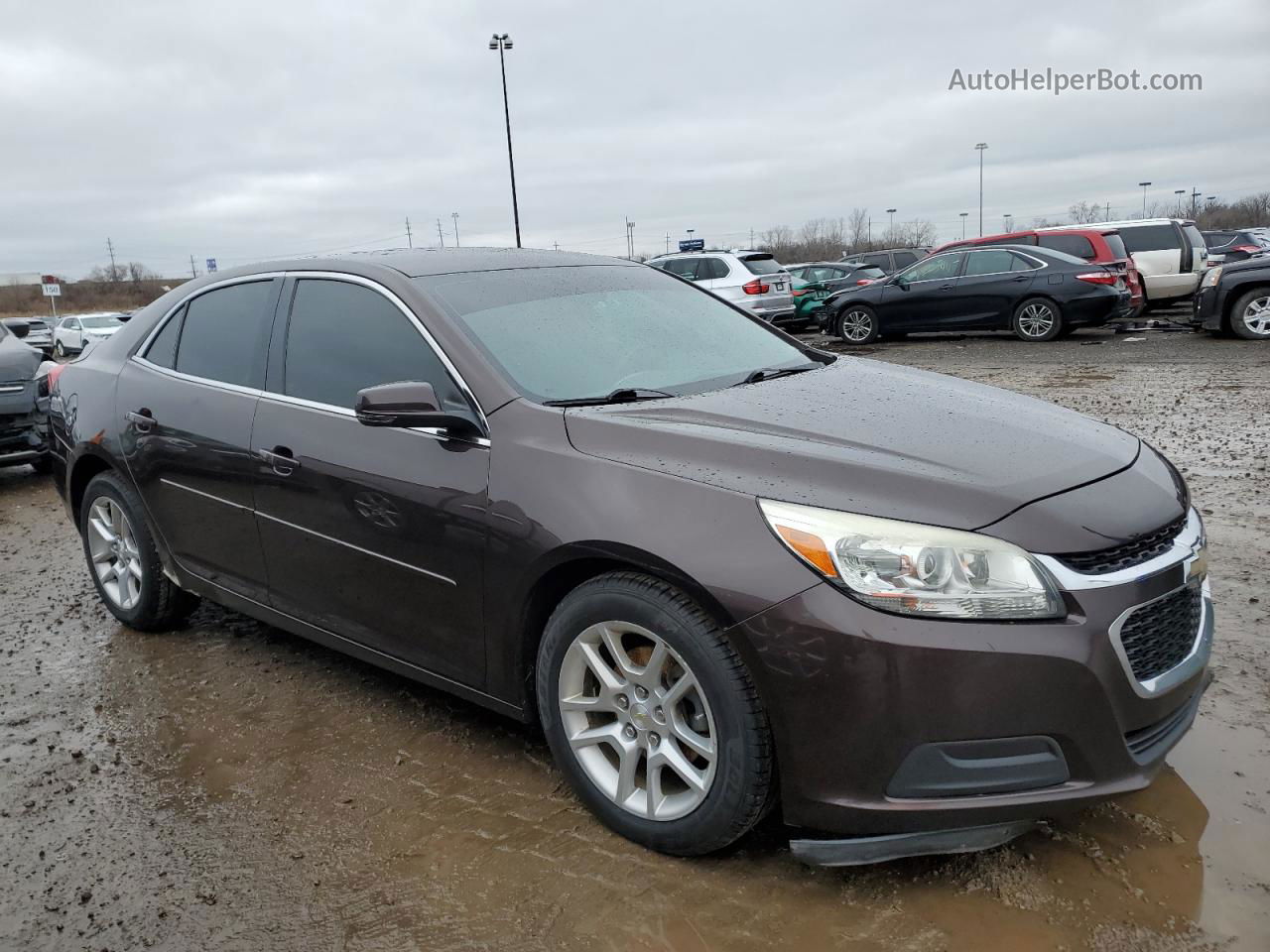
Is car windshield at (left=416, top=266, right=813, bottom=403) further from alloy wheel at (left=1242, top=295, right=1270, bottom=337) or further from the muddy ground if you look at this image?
alloy wheel at (left=1242, top=295, right=1270, bottom=337)

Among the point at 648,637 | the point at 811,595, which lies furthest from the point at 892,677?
the point at 648,637

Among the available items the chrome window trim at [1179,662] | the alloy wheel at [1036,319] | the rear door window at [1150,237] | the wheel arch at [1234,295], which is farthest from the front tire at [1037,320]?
the chrome window trim at [1179,662]

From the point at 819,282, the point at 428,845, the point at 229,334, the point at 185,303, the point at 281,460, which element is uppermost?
the point at 185,303

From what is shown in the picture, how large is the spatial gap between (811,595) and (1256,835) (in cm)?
143

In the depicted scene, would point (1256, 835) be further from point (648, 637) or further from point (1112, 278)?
point (1112, 278)

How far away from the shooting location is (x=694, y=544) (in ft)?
7.86

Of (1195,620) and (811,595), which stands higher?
(811,595)

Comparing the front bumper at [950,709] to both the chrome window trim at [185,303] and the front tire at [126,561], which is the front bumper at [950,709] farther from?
the front tire at [126,561]

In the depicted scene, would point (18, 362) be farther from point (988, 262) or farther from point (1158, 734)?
point (988, 262)

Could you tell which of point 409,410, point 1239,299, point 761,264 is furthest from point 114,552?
point 761,264

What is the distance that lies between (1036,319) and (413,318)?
14.2 metres

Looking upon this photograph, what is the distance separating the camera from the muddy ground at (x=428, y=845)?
236cm

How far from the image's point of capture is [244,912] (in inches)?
99.1

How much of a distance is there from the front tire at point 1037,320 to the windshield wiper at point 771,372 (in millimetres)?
12936
